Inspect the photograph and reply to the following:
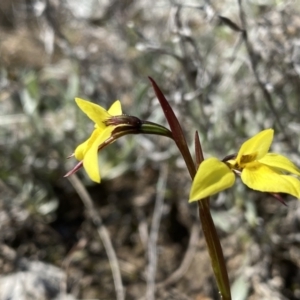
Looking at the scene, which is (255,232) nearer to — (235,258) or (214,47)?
(235,258)

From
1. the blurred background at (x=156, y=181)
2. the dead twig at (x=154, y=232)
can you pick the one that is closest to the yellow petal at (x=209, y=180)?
the blurred background at (x=156, y=181)

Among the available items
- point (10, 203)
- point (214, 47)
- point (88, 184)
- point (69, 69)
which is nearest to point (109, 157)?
point (88, 184)

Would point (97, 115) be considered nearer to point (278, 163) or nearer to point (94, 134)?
point (94, 134)

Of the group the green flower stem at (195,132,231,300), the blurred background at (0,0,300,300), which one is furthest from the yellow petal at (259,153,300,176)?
the blurred background at (0,0,300,300)

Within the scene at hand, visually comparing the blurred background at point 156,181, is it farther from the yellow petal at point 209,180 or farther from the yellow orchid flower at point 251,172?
the yellow petal at point 209,180

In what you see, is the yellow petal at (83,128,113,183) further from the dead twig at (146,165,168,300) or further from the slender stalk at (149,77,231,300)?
the dead twig at (146,165,168,300)

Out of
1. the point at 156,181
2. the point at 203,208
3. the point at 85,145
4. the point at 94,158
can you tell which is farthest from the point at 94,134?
the point at 156,181
